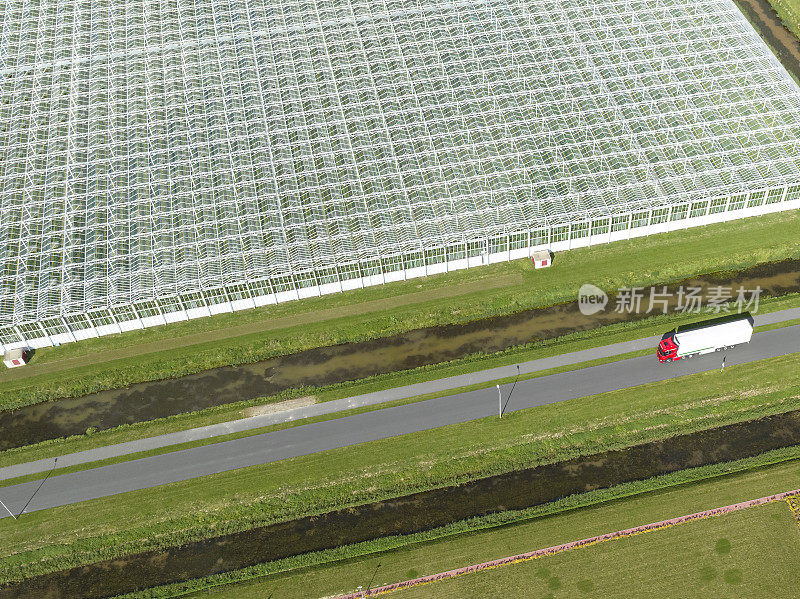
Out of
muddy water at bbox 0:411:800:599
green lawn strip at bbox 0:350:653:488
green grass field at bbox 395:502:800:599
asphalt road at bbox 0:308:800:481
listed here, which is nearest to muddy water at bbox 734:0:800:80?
asphalt road at bbox 0:308:800:481

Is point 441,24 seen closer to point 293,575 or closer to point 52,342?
point 52,342

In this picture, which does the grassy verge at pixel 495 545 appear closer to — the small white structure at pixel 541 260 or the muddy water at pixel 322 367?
the muddy water at pixel 322 367

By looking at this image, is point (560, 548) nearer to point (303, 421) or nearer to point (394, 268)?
point (303, 421)

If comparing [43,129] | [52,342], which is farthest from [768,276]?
[43,129]

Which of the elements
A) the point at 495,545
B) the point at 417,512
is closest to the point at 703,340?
the point at 495,545

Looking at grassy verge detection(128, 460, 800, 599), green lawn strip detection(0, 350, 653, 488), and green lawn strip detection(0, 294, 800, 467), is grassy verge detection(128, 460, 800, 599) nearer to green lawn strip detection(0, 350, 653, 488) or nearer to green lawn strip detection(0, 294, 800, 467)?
green lawn strip detection(0, 350, 653, 488)

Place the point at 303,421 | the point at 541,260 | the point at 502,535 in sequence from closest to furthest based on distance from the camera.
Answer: the point at 502,535 → the point at 303,421 → the point at 541,260
